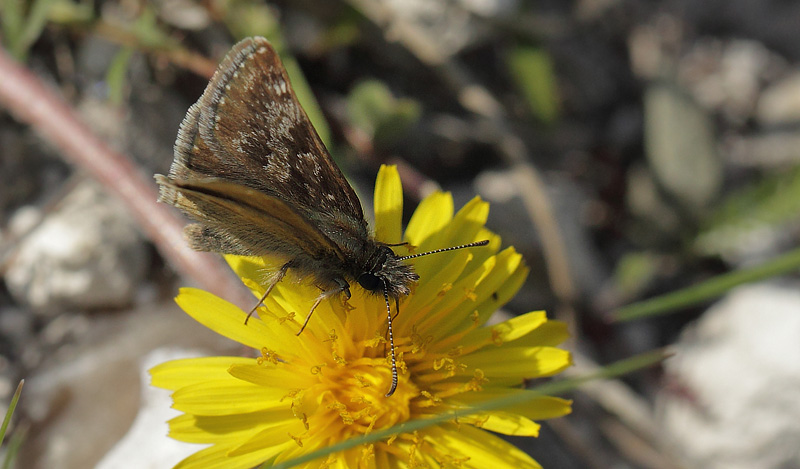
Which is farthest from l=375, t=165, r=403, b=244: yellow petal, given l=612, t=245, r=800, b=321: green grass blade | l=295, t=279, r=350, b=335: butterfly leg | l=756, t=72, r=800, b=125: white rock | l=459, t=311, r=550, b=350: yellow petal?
l=756, t=72, r=800, b=125: white rock

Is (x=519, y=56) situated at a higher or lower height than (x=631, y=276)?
higher

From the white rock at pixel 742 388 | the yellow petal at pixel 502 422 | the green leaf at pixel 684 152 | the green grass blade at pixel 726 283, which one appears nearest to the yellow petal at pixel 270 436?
the yellow petal at pixel 502 422

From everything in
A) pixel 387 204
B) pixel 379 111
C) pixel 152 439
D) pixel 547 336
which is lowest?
pixel 152 439

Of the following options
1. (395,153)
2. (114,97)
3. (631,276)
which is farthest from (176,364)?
(631,276)

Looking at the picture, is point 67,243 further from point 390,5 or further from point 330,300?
point 390,5

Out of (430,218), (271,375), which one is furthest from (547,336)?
(271,375)

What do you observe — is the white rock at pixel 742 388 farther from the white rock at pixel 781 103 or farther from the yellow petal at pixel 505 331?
the yellow petal at pixel 505 331

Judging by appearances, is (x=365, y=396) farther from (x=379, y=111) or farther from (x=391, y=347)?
(x=379, y=111)
